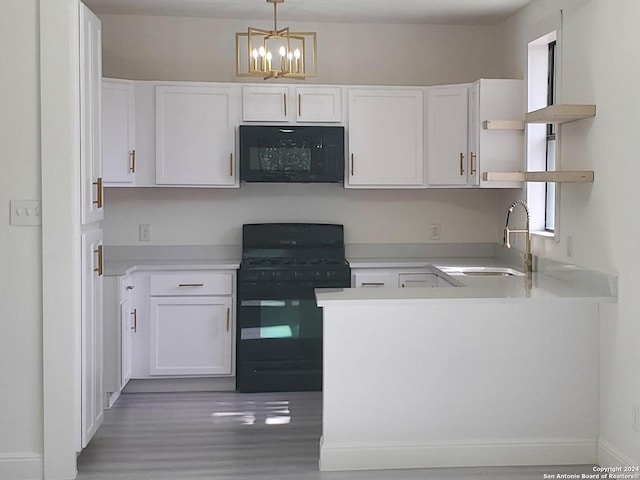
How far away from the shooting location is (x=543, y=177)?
13.1 ft

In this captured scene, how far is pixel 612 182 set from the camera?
3600 millimetres

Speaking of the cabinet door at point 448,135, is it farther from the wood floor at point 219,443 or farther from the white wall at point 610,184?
the wood floor at point 219,443

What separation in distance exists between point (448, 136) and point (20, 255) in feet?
9.32

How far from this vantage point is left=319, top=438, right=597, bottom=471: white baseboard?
142 inches

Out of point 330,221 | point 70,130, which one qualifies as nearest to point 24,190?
point 70,130

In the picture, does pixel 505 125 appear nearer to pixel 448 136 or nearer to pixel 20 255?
pixel 448 136

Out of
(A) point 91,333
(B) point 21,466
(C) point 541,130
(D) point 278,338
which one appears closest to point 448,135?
(C) point 541,130

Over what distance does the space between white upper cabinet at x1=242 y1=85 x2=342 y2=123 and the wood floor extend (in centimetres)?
181

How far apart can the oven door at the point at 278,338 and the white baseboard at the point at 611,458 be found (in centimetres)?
192

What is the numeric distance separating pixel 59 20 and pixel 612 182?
260cm

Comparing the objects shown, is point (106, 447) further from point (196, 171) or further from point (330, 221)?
point (330, 221)

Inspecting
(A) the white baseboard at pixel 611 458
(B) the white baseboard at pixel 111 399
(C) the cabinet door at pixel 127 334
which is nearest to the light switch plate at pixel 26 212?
(C) the cabinet door at pixel 127 334

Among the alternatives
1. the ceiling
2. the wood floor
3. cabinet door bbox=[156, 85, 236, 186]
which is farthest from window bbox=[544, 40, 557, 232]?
cabinet door bbox=[156, 85, 236, 186]

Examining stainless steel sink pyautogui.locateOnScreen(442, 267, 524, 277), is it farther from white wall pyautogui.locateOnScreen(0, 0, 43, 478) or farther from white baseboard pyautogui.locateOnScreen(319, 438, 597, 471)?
white wall pyautogui.locateOnScreen(0, 0, 43, 478)
